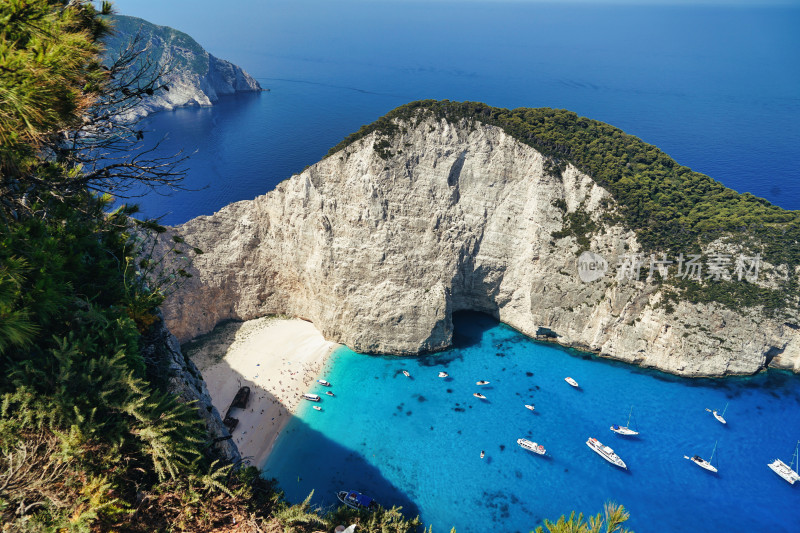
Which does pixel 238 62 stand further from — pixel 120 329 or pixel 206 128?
pixel 120 329

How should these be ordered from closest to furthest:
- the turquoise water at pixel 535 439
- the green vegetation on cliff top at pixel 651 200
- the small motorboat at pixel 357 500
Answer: the small motorboat at pixel 357 500, the turquoise water at pixel 535 439, the green vegetation on cliff top at pixel 651 200

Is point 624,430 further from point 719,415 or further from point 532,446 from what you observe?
point 719,415

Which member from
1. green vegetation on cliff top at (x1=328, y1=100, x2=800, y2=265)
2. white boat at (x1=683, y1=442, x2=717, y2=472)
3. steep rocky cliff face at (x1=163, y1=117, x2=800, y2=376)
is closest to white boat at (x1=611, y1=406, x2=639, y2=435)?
white boat at (x1=683, y1=442, x2=717, y2=472)

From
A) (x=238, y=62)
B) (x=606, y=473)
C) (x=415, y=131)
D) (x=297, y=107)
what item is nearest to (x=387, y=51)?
(x=238, y=62)

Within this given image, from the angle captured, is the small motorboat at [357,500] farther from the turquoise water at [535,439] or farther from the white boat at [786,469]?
the white boat at [786,469]

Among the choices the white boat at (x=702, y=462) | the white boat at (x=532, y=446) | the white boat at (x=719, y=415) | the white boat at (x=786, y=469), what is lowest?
the white boat at (x=532, y=446)
